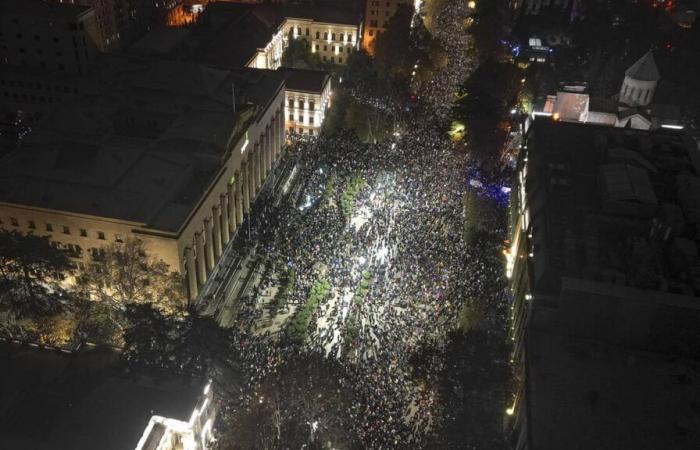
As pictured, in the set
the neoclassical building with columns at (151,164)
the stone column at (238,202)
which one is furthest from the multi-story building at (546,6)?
the stone column at (238,202)

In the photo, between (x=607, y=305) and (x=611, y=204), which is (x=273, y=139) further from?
(x=607, y=305)

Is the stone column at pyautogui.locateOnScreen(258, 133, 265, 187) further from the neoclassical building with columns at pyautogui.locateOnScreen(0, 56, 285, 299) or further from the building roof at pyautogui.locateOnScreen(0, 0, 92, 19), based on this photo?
the building roof at pyautogui.locateOnScreen(0, 0, 92, 19)

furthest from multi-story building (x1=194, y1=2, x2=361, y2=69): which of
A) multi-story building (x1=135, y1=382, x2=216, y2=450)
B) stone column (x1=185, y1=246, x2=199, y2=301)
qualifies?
multi-story building (x1=135, y1=382, x2=216, y2=450)

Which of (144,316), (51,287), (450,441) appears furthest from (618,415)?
(51,287)

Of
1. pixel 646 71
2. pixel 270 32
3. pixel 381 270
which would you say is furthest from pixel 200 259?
pixel 646 71

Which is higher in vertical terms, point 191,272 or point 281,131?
point 281,131

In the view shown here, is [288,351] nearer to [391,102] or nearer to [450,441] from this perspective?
[450,441]

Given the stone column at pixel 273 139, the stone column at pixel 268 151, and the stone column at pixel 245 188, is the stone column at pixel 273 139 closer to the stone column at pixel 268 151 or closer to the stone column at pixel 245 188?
the stone column at pixel 268 151
